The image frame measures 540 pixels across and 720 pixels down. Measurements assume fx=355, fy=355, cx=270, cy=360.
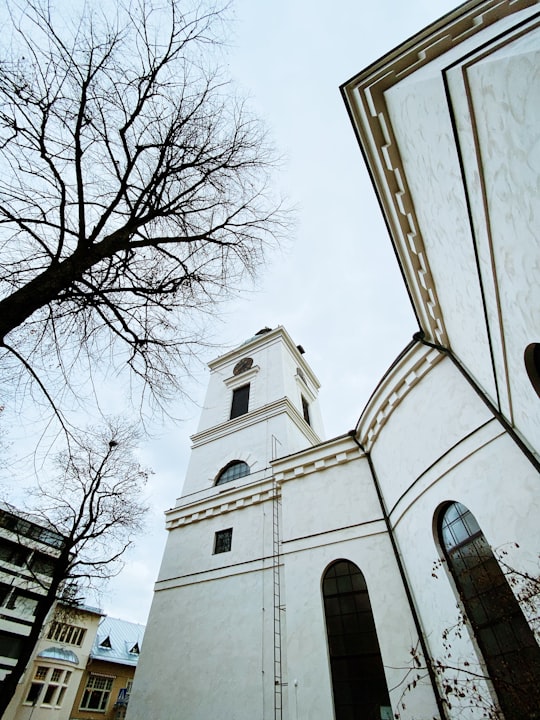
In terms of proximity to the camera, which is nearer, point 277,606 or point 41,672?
point 277,606

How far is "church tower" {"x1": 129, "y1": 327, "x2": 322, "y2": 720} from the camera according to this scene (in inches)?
370

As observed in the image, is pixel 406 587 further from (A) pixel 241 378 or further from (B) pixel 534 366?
(A) pixel 241 378

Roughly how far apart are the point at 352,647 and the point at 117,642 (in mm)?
35956

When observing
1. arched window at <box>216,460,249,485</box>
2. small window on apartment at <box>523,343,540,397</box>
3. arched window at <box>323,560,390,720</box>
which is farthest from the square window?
small window on apartment at <box>523,343,540,397</box>

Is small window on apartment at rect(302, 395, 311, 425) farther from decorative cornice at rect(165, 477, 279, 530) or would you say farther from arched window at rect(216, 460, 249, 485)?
decorative cornice at rect(165, 477, 279, 530)

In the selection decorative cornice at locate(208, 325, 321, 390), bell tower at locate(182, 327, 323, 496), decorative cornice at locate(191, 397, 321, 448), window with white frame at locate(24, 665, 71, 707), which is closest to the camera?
bell tower at locate(182, 327, 323, 496)

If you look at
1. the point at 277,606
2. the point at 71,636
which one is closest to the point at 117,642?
the point at 71,636

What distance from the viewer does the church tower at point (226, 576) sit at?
9.40 metres

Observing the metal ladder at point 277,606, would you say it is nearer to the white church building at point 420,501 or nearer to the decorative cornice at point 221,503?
the white church building at point 420,501

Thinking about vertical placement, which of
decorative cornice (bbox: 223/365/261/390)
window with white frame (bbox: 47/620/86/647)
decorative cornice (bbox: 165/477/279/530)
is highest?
decorative cornice (bbox: 223/365/261/390)

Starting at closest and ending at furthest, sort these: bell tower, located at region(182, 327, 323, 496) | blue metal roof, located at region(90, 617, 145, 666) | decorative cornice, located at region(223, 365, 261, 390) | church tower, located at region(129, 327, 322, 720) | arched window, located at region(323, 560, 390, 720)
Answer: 1. arched window, located at region(323, 560, 390, 720)
2. church tower, located at region(129, 327, 322, 720)
3. bell tower, located at region(182, 327, 323, 496)
4. decorative cornice, located at region(223, 365, 261, 390)
5. blue metal roof, located at region(90, 617, 145, 666)

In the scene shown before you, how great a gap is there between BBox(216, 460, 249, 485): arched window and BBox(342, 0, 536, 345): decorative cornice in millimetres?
9749

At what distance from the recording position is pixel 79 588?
1366cm

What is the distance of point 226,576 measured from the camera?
11.5 metres
